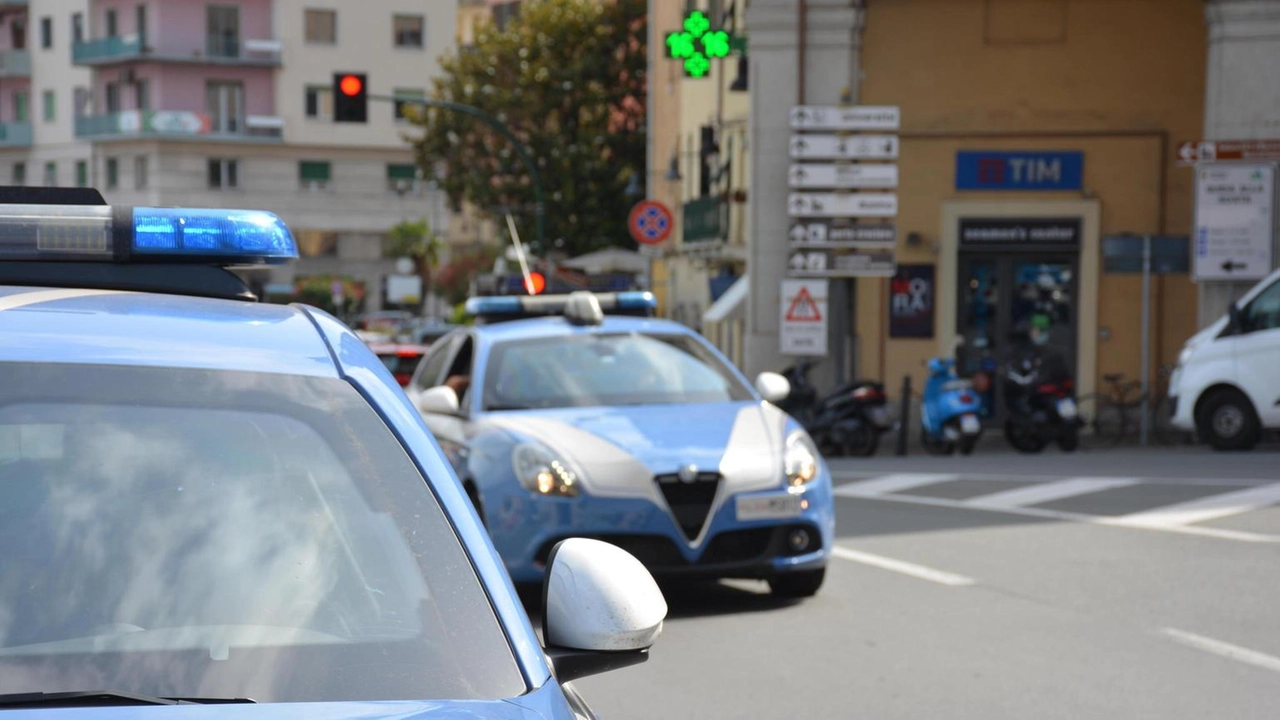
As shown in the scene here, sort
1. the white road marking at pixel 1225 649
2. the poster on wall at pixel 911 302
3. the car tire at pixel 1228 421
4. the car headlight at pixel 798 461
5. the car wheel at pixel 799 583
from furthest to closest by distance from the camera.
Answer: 1. the poster on wall at pixel 911 302
2. the car tire at pixel 1228 421
3. the car wheel at pixel 799 583
4. the car headlight at pixel 798 461
5. the white road marking at pixel 1225 649

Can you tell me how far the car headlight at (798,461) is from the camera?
8711 millimetres

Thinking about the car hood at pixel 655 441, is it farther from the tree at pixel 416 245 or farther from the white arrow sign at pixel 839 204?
the tree at pixel 416 245

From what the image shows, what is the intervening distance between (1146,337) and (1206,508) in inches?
463

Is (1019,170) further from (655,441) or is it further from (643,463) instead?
(643,463)

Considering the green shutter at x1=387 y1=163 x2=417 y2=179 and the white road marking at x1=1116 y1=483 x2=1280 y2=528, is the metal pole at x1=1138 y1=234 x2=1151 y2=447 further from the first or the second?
the green shutter at x1=387 y1=163 x2=417 y2=179

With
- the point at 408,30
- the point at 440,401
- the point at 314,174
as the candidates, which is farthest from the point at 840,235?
the point at 314,174

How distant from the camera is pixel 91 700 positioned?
236 centimetres

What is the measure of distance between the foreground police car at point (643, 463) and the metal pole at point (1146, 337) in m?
14.3

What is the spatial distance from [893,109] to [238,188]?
56.6 meters

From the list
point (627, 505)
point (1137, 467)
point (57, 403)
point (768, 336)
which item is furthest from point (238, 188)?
point (57, 403)

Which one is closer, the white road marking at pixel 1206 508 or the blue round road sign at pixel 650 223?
the white road marking at pixel 1206 508

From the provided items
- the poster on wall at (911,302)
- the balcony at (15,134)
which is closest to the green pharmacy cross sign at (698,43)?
the poster on wall at (911,302)

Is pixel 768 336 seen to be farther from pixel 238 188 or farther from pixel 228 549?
Result: pixel 238 188

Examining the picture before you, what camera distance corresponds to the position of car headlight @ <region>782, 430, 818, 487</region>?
28.6ft
